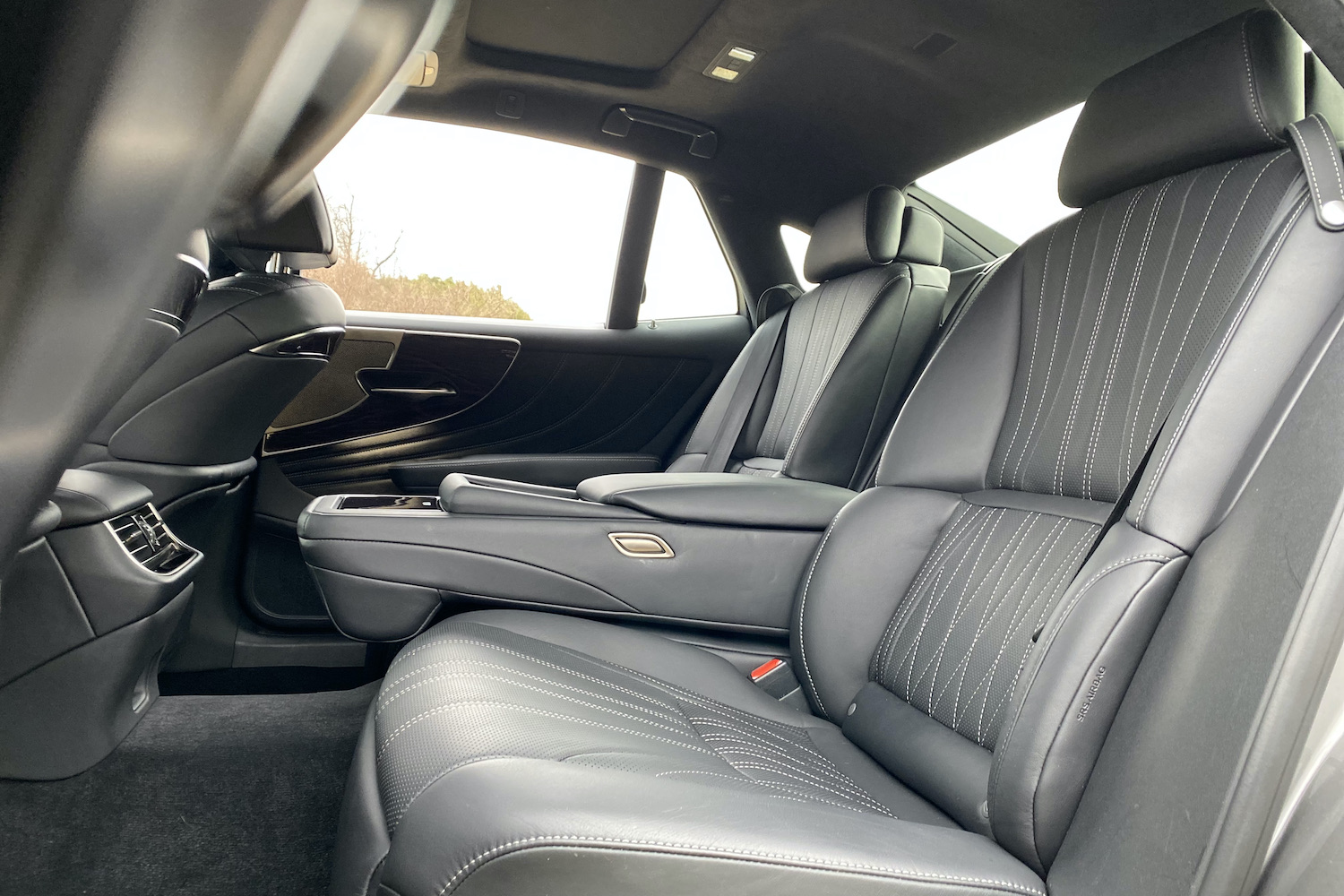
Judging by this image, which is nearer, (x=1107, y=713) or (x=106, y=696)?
(x=1107, y=713)

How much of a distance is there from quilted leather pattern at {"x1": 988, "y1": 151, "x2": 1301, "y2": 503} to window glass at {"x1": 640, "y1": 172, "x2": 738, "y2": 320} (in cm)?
151

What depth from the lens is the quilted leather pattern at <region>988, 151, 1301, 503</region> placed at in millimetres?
1073

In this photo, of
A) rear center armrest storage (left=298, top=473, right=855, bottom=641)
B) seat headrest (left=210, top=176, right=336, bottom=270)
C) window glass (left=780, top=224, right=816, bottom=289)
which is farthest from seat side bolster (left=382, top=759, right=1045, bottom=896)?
window glass (left=780, top=224, right=816, bottom=289)

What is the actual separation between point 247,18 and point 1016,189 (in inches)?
77.5

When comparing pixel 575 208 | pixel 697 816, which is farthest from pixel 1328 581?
pixel 575 208

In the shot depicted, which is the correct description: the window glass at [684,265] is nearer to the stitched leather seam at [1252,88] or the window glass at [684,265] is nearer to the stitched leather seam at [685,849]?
the stitched leather seam at [1252,88]

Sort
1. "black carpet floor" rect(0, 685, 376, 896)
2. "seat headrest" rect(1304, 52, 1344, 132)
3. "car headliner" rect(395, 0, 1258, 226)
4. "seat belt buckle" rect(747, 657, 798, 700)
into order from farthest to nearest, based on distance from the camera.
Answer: "car headliner" rect(395, 0, 1258, 226) < "seat belt buckle" rect(747, 657, 798, 700) < "black carpet floor" rect(0, 685, 376, 896) < "seat headrest" rect(1304, 52, 1344, 132)

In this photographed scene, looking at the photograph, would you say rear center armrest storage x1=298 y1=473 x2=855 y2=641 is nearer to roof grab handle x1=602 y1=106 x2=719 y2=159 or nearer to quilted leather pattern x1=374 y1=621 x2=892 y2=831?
quilted leather pattern x1=374 y1=621 x2=892 y2=831

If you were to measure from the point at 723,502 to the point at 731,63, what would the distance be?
3.48 feet

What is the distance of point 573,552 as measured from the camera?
5.40ft

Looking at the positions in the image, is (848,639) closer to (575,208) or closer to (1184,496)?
(1184,496)

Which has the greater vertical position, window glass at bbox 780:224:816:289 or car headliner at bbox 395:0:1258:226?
car headliner at bbox 395:0:1258:226

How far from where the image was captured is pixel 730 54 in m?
2.11

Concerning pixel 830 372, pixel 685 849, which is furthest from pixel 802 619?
pixel 685 849
